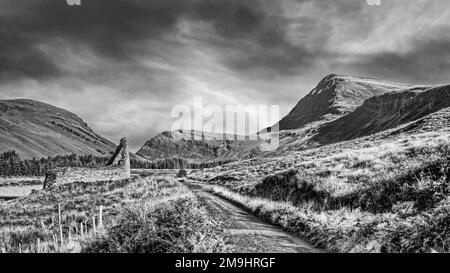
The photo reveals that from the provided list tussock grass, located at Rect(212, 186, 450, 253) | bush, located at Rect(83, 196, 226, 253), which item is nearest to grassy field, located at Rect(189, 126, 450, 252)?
tussock grass, located at Rect(212, 186, 450, 253)

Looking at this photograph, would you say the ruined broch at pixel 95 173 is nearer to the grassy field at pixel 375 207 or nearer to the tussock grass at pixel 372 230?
the grassy field at pixel 375 207

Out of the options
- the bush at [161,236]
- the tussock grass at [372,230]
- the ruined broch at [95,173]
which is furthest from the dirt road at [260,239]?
the ruined broch at [95,173]

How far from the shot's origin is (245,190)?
35.7 meters

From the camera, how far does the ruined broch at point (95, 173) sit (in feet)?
148

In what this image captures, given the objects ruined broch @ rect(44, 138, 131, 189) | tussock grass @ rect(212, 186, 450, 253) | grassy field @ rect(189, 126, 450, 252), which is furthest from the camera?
ruined broch @ rect(44, 138, 131, 189)

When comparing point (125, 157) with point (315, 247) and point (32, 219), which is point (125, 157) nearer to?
point (32, 219)

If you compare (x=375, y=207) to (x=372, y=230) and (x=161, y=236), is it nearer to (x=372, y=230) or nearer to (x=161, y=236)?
(x=372, y=230)

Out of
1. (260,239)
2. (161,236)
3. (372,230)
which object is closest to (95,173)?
(260,239)

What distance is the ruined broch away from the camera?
148 ft

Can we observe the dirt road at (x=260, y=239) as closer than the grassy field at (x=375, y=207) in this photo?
No

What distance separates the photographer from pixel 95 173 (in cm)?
4853

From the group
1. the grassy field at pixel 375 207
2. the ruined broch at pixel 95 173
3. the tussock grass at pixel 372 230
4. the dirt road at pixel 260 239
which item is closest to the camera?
the tussock grass at pixel 372 230

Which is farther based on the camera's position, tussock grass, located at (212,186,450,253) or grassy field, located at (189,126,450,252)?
grassy field, located at (189,126,450,252)

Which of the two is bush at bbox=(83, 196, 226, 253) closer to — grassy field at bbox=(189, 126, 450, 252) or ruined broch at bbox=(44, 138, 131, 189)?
grassy field at bbox=(189, 126, 450, 252)
